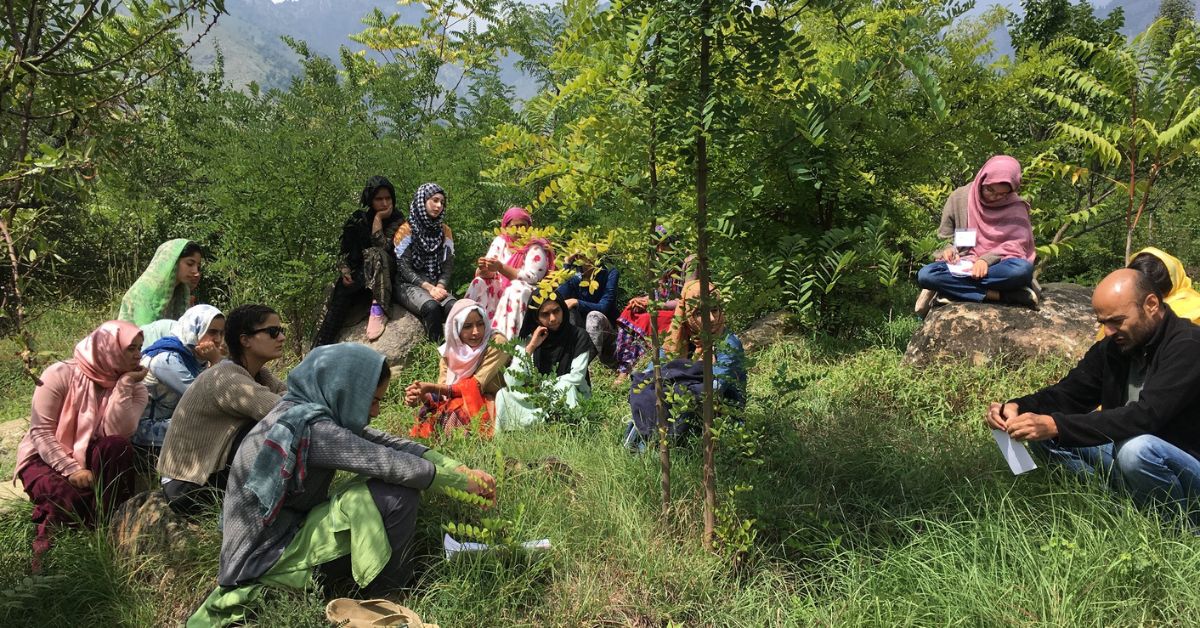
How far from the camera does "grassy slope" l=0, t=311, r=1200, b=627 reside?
8.53 ft

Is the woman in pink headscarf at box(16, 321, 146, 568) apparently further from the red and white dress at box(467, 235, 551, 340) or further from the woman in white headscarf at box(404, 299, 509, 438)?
the red and white dress at box(467, 235, 551, 340)

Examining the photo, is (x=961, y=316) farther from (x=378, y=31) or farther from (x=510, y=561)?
(x=378, y=31)

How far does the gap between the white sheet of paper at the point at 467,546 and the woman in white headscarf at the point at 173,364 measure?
1.82 metres

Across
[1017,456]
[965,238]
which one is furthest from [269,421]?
[965,238]

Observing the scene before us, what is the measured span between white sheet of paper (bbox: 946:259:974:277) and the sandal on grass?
4.54m

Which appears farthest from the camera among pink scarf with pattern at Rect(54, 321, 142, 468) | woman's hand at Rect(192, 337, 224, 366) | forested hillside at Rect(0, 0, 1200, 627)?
woman's hand at Rect(192, 337, 224, 366)

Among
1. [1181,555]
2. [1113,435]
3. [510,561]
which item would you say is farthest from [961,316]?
[510,561]

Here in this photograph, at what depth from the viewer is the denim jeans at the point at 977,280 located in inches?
212

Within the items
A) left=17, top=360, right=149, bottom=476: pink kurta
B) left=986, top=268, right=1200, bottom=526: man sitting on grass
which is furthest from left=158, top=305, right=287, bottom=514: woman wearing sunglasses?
left=986, top=268, right=1200, bottom=526: man sitting on grass

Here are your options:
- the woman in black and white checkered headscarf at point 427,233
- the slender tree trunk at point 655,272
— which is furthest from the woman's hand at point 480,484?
the woman in black and white checkered headscarf at point 427,233

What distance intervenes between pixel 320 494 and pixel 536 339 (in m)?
2.42

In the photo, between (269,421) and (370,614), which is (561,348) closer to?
(269,421)

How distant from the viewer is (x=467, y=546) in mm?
2924

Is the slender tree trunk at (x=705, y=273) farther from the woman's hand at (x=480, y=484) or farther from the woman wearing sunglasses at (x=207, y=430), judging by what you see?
the woman wearing sunglasses at (x=207, y=430)
